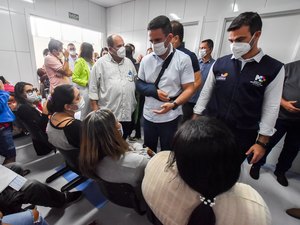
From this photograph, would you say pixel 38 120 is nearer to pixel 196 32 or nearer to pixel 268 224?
pixel 268 224

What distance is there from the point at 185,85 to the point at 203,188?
3.18ft

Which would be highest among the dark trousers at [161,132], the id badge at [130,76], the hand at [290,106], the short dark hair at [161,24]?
the short dark hair at [161,24]

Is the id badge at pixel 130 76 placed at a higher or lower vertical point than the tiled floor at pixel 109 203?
higher

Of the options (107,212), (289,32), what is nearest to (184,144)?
(107,212)

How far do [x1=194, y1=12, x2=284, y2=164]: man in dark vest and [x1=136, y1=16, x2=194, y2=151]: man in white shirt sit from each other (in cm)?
26

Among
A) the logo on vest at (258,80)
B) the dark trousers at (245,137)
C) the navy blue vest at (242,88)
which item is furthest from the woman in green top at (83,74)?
the logo on vest at (258,80)

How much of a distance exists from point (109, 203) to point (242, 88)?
1.56m

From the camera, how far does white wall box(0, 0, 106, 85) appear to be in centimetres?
316

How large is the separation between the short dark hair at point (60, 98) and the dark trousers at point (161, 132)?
2.44ft

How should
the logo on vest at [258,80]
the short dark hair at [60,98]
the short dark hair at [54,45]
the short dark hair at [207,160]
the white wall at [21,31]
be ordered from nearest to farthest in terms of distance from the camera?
the short dark hair at [207,160]
the logo on vest at [258,80]
the short dark hair at [60,98]
the short dark hair at [54,45]
the white wall at [21,31]

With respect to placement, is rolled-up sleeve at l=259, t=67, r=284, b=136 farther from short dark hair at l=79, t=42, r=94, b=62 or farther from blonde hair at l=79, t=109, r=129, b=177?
short dark hair at l=79, t=42, r=94, b=62

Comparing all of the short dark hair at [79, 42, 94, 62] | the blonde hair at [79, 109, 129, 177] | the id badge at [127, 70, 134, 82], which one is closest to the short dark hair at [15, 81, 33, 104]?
the short dark hair at [79, 42, 94, 62]

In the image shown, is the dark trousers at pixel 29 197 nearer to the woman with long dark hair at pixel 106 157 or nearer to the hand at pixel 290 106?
the woman with long dark hair at pixel 106 157

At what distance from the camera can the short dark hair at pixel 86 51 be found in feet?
7.52
